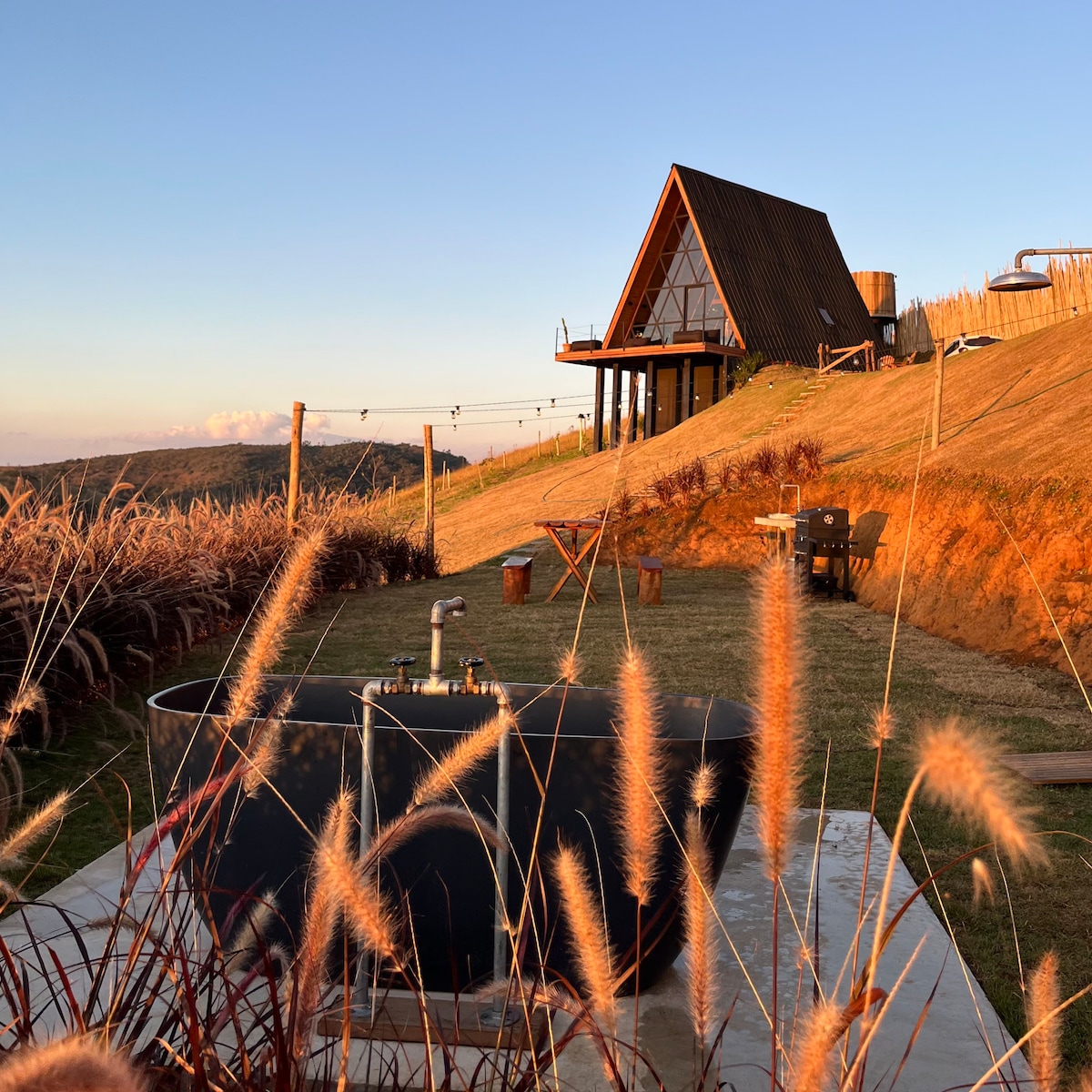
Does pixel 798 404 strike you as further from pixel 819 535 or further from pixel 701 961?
pixel 701 961

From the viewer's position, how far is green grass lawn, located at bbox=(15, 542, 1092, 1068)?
3.22 meters

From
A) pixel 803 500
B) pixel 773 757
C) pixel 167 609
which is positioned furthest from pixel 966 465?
pixel 773 757

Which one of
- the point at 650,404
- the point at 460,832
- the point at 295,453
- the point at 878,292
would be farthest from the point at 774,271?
the point at 460,832

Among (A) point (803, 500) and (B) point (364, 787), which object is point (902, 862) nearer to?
(B) point (364, 787)

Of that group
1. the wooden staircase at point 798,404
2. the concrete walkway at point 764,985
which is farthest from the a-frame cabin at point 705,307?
the concrete walkway at point 764,985

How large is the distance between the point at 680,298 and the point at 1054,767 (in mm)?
22304

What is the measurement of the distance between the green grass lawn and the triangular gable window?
13788mm

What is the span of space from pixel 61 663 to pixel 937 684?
17.0ft

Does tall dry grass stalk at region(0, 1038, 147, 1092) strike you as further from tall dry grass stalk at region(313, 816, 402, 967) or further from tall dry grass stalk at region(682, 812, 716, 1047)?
tall dry grass stalk at region(682, 812, 716, 1047)

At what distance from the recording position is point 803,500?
13.9 meters

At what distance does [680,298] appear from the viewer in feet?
85.0

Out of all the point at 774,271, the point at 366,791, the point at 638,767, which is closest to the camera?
the point at 638,767

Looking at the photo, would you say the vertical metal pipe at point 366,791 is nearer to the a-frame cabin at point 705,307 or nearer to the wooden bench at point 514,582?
the wooden bench at point 514,582

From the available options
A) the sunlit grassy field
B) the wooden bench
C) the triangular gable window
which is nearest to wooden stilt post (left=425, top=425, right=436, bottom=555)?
the sunlit grassy field
